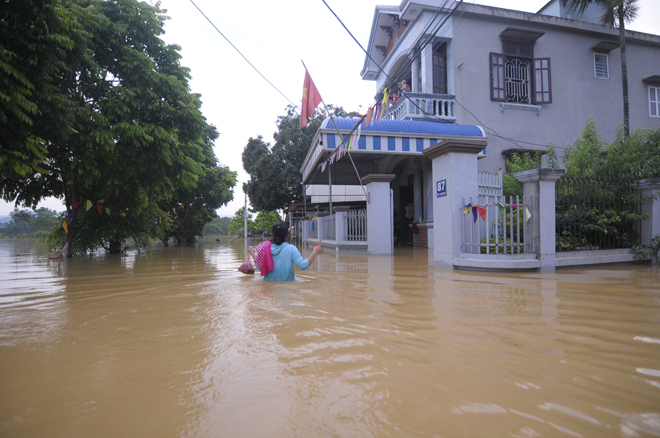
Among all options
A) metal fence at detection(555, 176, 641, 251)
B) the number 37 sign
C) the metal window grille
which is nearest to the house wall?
the metal window grille

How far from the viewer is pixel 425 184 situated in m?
14.3

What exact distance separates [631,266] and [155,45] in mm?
13432

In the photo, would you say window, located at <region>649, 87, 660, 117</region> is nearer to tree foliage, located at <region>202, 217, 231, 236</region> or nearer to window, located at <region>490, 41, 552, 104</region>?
window, located at <region>490, 41, 552, 104</region>

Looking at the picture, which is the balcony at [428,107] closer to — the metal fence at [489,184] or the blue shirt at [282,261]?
the metal fence at [489,184]

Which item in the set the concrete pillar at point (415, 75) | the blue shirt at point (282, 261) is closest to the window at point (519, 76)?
the concrete pillar at point (415, 75)

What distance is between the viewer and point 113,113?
32.6 feet

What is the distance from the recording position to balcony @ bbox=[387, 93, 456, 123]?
45.2ft

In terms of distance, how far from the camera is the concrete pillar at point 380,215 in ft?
38.1

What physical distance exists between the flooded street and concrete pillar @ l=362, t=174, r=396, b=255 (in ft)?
21.5

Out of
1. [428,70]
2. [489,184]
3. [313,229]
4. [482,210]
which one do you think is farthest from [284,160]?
[482,210]

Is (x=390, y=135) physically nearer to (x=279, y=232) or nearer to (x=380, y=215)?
(x=380, y=215)

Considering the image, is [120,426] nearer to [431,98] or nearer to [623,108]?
[431,98]

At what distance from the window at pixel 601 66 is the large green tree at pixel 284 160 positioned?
51.5 ft

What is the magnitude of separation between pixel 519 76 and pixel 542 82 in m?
0.87
